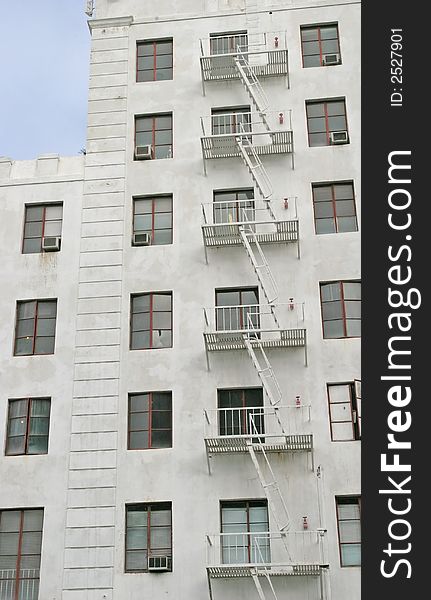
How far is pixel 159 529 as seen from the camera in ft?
103

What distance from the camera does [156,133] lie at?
39000 mm

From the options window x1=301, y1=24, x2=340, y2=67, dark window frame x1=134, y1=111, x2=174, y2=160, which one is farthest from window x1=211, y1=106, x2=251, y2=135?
window x1=301, y1=24, x2=340, y2=67

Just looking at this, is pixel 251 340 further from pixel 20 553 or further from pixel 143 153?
pixel 20 553

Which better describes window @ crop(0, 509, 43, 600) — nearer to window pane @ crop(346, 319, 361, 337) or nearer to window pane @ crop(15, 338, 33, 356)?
window pane @ crop(15, 338, 33, 356)

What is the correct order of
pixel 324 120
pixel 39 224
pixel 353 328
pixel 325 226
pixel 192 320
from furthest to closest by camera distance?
pixel 324 120 → pixel 39 224 → pixel 325 226 → pixel 192 320 → pixel 353 328

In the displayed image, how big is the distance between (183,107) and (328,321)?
12.1m

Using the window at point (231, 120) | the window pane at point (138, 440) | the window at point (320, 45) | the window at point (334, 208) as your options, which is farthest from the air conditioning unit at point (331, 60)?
the window pane at point (138, 440)

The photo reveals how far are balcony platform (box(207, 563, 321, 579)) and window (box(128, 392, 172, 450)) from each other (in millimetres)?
5064

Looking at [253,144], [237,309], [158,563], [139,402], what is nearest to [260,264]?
[237,309]

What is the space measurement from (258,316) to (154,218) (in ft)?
21.0

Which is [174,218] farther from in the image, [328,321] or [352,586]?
[352,586]

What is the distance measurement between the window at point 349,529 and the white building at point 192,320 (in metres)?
0.08

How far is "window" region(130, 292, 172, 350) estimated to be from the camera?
3447cm

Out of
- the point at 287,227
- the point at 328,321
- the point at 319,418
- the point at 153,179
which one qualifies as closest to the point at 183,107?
the point at 153,179
